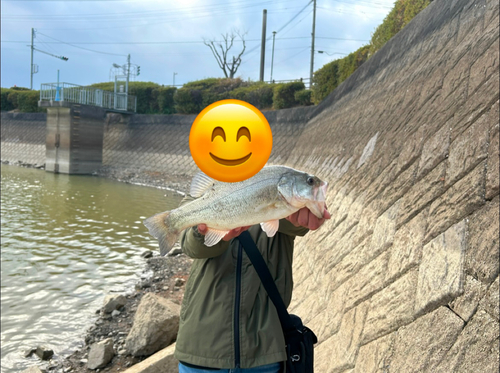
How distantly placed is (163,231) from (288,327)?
0.95 m

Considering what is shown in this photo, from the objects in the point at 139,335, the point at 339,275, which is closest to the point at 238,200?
the point at 339,275

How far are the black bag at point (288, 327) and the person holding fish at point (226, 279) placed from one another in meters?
0.04

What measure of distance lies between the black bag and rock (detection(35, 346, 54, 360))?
452 cm

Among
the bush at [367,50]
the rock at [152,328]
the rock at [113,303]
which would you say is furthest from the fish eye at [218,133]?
the bush at [367,50]

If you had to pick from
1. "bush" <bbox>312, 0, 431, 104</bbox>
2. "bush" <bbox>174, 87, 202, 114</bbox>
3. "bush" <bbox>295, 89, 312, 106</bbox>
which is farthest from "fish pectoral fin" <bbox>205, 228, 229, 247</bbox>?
"bush" <bbox>174, 87, 202, 114</bbox>

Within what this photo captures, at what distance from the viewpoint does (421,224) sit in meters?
3.03

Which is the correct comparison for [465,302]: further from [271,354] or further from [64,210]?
[64,210]

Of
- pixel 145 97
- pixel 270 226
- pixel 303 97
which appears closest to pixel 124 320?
pixel 270 226

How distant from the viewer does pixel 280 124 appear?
20688 mm

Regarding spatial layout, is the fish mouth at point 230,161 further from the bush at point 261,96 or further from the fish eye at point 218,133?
the bush at point 261,96

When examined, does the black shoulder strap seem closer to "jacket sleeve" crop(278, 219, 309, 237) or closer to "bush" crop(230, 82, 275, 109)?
"jacket sleeve" crop(278, 219, 309, 237)

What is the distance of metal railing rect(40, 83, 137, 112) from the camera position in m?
27.2

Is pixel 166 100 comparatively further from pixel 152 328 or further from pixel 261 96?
pixel 152 328

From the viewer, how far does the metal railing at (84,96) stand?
2724 cm
